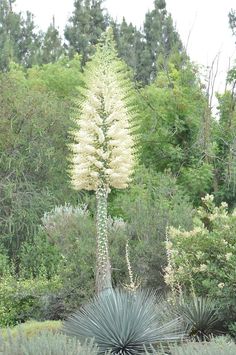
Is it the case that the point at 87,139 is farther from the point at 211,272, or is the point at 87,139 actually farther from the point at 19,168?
the point at 19,168

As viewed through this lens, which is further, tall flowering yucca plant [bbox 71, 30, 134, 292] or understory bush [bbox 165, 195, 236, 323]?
tall flowering yucca plant [bbox 71, 30, 134, 292]

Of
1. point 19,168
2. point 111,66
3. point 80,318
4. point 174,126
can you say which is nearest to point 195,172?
point 174,126

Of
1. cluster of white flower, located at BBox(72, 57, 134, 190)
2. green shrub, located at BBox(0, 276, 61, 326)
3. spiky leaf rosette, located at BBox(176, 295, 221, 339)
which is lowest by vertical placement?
green shrub, located at BBox(0, 276, 61, 326)

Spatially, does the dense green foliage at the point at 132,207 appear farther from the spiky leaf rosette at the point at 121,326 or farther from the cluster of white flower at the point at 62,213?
the spiky leaf rosette at the point at 121,326

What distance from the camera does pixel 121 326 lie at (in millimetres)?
9750

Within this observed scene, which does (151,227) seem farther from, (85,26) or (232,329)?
(85,26)

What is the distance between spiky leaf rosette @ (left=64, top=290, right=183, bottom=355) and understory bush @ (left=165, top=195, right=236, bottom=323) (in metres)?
1.40

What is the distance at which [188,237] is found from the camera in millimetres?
12352

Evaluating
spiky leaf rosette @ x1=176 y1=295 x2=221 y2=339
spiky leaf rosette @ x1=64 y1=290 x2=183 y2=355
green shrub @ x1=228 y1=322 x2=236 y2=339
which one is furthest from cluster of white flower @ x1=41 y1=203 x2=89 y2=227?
spiky leaf rosette @ x1=64 y1=290 x2=183 y2=355

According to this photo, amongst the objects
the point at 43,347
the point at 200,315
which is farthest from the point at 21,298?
the point at 43,347

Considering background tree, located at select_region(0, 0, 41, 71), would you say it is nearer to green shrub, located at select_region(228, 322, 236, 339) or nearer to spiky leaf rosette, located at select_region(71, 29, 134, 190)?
spiky leaf rosette, located at select_region(71, 29, 134, 190)

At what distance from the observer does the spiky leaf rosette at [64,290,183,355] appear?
971 cm

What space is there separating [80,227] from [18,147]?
20.4 feet

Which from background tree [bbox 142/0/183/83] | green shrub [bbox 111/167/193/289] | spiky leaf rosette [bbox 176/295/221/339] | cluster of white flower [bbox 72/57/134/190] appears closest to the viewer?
spiky leaf rosette [bbox 176/295/221/339]
